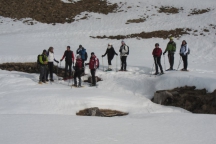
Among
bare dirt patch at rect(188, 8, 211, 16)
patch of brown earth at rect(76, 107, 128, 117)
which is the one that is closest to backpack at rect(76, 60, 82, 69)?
patch of brown earth at rect(76, 107, 128, 117)

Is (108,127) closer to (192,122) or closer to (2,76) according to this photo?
(192,122)

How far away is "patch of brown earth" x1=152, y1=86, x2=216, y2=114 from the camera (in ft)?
41.0

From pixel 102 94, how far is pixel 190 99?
437cm

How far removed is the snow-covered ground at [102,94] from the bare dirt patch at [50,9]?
8.69 ft

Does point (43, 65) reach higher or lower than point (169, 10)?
lower

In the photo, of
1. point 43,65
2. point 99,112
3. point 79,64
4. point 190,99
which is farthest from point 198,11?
point 99,112

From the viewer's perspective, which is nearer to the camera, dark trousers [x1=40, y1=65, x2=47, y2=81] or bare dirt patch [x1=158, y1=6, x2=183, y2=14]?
dark trousers [x1=40, y1=65, x2=47, y2=81]

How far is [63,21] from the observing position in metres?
37.0

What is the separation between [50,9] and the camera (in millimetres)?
40344

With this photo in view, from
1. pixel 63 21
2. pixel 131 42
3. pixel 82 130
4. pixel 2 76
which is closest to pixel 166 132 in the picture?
pixel 82 130

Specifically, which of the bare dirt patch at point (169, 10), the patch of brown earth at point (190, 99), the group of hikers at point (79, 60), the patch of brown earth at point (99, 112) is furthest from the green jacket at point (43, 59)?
the bare dirt patch at point (169, 10)

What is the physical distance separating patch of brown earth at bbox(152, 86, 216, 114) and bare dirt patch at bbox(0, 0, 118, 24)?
85.1ft

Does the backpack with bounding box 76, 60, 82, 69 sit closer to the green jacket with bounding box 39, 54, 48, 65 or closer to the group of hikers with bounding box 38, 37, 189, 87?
the group of hikers with bounding box 38, 37, 189, 87

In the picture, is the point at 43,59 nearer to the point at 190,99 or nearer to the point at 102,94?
the point at 102,94
